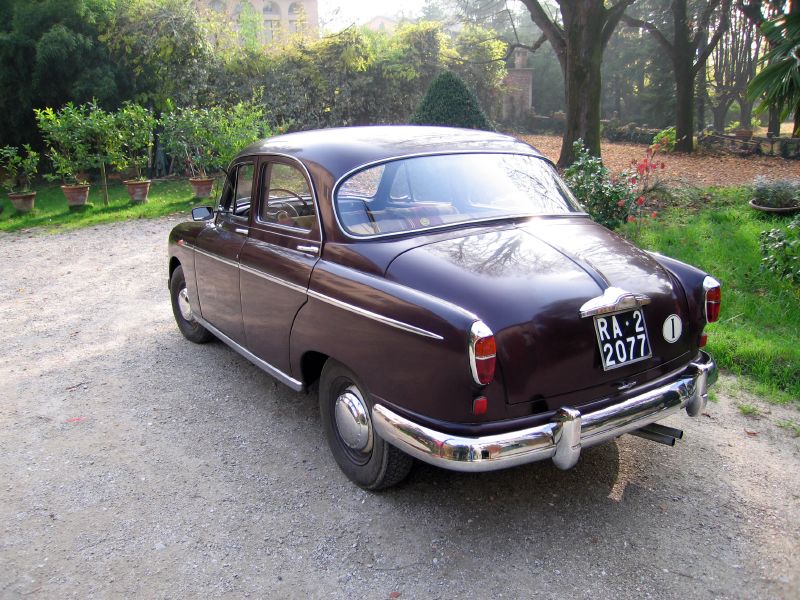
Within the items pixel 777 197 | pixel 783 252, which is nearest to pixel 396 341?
pixel 783 252

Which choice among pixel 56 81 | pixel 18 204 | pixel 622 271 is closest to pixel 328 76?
pixel 56 81

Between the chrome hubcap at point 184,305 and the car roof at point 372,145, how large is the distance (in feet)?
5.73

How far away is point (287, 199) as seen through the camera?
4.17 meters

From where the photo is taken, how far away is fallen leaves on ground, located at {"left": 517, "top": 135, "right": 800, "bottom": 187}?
12.6 meters

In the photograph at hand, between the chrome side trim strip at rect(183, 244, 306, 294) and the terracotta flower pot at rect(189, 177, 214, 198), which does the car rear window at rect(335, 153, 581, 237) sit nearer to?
the chrome side trim strip at rect(183, 244, 306, 294)

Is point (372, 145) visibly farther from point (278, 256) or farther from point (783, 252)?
point (783, 252)

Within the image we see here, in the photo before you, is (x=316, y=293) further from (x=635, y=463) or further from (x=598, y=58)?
(x=598, y=58)

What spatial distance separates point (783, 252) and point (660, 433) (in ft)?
11.1

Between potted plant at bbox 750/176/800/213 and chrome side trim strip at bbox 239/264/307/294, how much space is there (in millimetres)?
7434

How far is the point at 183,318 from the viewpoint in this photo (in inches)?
230

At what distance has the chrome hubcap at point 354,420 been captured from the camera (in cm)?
331

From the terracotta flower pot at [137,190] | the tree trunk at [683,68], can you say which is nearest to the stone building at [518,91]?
the tree trunk at [683,68]

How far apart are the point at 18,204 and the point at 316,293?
12.2m

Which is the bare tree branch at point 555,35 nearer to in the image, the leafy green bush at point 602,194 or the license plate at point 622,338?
the leafy green bush at point 602,194
